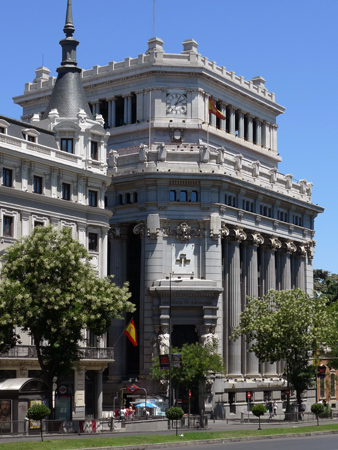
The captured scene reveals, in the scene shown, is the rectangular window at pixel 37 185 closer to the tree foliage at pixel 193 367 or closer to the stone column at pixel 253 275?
the tree foliage at pixel 193 367

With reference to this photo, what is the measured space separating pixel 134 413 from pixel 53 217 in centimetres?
2032

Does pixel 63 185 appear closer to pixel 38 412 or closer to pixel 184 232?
pixel 184 232

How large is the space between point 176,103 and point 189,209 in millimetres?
15072

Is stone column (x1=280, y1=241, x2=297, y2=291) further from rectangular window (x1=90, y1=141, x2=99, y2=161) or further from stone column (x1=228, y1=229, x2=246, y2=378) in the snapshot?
rectangular window (x1=90, y1=141, x2=99, y2=161)

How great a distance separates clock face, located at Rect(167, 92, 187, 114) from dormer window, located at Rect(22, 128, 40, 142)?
32636mm

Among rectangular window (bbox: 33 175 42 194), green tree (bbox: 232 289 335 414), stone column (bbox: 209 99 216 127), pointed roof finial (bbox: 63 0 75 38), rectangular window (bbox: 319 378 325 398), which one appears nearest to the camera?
rectangular window (bbox: 33 175 42 194)

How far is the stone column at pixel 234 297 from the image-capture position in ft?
364

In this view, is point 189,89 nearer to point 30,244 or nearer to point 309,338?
point 309,338

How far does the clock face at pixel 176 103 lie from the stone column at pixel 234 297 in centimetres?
1647

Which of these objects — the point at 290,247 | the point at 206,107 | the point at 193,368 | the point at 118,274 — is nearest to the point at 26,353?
the point at 193,368

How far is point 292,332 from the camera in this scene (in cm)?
9794

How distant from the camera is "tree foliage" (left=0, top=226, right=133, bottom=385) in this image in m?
68.1

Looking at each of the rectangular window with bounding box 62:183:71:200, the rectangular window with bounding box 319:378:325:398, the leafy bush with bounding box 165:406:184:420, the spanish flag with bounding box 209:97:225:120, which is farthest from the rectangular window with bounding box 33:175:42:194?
the rectangular window with bounding box 319:378:325:398

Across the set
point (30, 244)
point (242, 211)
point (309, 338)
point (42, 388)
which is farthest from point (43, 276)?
point (242, 211)
